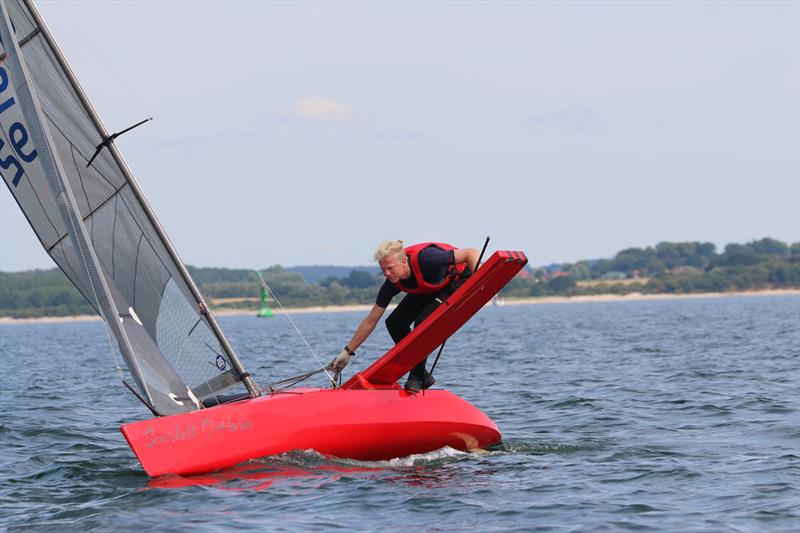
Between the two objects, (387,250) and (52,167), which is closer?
(387,250)

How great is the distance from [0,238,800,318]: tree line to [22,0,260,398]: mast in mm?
99763

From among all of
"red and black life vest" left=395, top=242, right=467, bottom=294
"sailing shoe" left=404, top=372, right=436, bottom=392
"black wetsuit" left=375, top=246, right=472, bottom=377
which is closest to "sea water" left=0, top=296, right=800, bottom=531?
"sailing shoe" left=404, top=372, right=436, bottom=392

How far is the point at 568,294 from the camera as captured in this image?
134 metres

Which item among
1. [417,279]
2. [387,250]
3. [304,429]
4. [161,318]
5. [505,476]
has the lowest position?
[505,476]

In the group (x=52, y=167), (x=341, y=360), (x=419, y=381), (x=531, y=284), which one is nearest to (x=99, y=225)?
(x=52, y=167)

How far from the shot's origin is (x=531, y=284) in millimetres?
137250

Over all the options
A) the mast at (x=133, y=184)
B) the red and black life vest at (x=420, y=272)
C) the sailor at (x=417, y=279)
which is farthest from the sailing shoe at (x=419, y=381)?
the mast at (x=133, y=184)

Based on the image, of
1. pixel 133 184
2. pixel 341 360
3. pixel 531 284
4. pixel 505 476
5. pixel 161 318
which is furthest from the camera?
pixel 531 284

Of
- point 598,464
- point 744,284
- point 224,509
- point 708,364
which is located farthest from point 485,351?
point 744,284

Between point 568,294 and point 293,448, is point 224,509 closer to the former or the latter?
point 293,448

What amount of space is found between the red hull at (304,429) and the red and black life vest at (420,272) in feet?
2.88

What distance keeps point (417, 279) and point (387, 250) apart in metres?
0.41

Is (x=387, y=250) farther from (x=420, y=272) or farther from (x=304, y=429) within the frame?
(x=304, y=429)

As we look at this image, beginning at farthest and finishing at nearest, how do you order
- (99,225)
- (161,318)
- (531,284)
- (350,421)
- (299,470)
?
(531,284) → (161,318) → (99,225) → (350,421) → (299,470)
